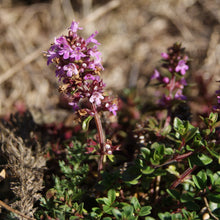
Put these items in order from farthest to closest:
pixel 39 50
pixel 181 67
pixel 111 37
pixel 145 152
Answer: pixel 111 37
pixel 39 50
pixel 181 67
pixel 145 152

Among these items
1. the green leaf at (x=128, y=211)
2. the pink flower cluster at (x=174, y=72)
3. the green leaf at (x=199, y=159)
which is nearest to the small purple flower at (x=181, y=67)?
the pink flower cluster at (x=174, y=72)

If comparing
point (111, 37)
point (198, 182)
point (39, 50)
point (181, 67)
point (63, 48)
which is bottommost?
point (198, 182)

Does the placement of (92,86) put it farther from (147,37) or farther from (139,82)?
(147,37)

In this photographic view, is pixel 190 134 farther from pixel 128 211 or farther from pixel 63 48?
pixel 63 48

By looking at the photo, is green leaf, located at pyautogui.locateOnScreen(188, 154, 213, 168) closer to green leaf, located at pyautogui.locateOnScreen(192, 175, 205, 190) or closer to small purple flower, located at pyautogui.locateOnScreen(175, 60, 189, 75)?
Answer: green leaf, located at pyautogui.locateOnScreen(192, 175, 205, 190)

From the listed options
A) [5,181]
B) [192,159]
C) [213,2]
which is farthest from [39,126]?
[213,2]

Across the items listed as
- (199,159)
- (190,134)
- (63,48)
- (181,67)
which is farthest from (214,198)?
(63,48)

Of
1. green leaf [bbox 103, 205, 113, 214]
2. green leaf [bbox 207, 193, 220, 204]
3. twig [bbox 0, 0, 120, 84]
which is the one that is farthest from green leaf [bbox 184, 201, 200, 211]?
twig [bbox 0, 0, 120, 84]
